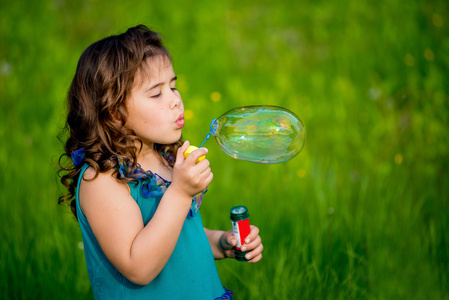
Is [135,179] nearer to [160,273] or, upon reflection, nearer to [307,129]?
[160,273]

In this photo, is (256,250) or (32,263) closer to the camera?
(256,250)

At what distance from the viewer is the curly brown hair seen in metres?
1.60

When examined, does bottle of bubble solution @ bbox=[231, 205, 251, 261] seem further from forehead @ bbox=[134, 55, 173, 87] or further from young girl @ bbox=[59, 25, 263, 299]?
forehead @ bbox=[134, 55, 173, 87]

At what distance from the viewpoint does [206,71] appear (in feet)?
13.2

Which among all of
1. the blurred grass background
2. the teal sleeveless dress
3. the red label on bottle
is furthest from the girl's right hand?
the blurred grass background

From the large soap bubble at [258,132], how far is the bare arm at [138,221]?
285 millimetres

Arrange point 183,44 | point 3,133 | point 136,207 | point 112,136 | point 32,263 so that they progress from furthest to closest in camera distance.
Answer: point 183,44 < point 3,133 < point 32,263 < point 112,136 < point 136,207

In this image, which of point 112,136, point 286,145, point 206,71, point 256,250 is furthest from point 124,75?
point 206,71

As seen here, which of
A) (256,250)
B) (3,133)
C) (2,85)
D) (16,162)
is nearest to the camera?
(256,250)

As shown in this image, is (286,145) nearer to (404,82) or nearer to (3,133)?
(404,82)

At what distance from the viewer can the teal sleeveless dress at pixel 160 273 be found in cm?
159

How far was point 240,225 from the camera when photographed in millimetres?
1681

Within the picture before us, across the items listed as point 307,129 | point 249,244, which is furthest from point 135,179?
point 307,129

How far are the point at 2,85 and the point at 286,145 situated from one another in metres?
2.94
